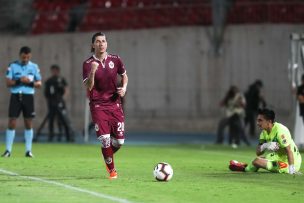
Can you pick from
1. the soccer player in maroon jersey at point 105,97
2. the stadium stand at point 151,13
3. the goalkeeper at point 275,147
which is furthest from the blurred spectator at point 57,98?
the soccer player in maroon jersey at point 105,97

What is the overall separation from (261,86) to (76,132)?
760 centimetres

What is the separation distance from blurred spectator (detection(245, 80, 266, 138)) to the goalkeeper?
16372 millimetres

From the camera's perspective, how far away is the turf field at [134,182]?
44.9 feet

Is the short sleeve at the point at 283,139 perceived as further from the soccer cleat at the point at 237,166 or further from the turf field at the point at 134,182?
the soccer cleat at the point at 237,166

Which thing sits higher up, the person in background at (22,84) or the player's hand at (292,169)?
the person in background at (22,84)

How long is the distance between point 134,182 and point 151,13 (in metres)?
24.0

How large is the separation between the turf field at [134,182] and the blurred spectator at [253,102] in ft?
36.2

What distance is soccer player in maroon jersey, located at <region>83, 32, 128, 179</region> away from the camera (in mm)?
16484

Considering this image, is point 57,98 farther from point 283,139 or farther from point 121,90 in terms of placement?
point 121,90

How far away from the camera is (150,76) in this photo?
39219 mm

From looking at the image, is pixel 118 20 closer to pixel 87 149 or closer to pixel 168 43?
pixel 168 43

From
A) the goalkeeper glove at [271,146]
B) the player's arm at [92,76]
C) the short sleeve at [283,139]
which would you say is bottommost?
the goalkeeper glove at [271,146]

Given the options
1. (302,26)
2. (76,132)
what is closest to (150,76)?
(76,132)

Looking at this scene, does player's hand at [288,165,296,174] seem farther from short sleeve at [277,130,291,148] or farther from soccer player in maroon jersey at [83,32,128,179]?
soccer player in maroon jersey at [83,32,128,179]
